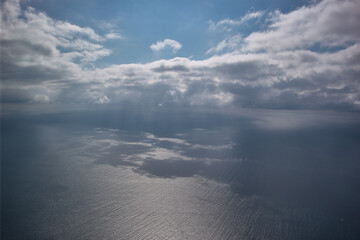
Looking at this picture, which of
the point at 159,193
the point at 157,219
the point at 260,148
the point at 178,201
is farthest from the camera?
the point at 260,148

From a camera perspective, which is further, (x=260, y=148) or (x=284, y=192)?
(x=260, y=148)

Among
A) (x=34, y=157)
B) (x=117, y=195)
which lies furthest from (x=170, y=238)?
Result: (x=34, y=157)

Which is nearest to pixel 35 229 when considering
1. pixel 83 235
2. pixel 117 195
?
pixel 83 235

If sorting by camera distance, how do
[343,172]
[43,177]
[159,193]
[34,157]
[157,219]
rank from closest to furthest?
[157,219] → [159,193] → [43,177] → [343,172] → [34,157]

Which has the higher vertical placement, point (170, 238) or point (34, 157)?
point (34, 157)

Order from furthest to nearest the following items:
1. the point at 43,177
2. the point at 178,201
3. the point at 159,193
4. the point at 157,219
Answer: the point at 43,177 < the point at 159,193 < the point at 178,201 < the point at 157,219

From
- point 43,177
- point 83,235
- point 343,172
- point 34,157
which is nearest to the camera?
point 83,235

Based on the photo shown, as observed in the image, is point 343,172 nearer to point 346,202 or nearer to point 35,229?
point 346,202

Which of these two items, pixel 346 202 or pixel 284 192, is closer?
pixel 346 202

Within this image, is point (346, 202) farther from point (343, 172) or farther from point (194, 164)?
point (194, 164)
